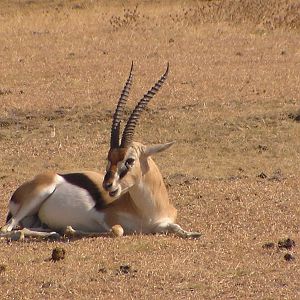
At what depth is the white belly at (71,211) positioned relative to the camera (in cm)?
900

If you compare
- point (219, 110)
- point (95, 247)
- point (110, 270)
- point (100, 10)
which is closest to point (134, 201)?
point (95, 247)

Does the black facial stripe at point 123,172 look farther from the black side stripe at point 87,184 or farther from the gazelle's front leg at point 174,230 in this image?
the gazelle's front leg at point 174,230

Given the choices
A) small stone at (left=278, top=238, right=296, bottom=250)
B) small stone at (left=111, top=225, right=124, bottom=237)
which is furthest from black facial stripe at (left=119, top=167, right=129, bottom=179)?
small stone at (left=278, top=238, right=296, bottom=250)

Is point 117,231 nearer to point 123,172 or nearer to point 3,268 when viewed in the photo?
point 123,172

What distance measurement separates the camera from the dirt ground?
7.29 meters

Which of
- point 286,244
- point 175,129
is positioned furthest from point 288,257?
point 175,129

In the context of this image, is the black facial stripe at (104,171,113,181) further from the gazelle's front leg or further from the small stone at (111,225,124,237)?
the gazelle's front leg

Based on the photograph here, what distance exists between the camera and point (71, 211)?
9.02 m

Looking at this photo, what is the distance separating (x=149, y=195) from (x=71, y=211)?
2.34ft

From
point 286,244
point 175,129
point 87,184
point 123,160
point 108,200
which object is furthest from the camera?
point 175,129

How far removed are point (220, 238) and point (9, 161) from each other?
4807mm

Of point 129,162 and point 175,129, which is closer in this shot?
point 129,162

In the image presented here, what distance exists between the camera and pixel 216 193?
10375 mm

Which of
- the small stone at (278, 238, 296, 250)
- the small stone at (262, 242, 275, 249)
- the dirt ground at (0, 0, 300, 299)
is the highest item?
the small stone at (278, 238, 296, 250)
